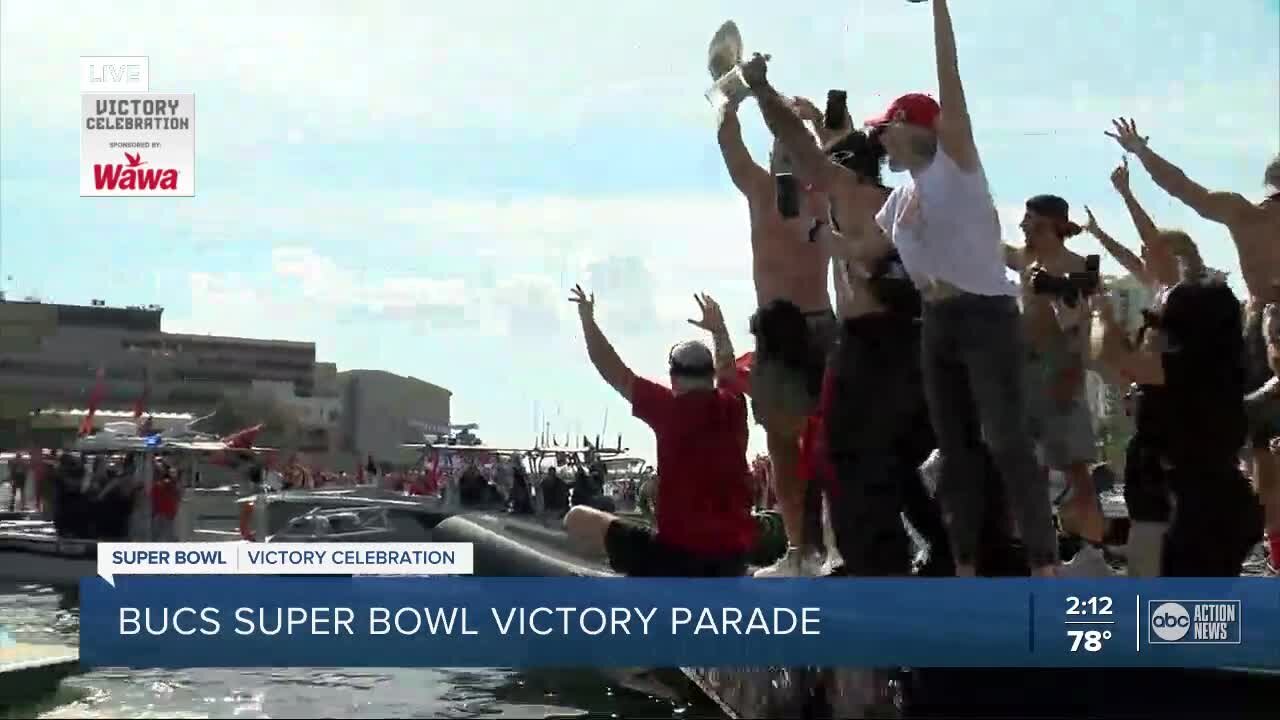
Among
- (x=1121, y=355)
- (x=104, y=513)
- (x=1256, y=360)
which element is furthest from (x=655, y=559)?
(x=104, y=513)

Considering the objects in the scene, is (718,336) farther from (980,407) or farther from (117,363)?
(117,363)

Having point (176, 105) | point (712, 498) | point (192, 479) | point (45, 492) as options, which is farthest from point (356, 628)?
point (45, 492)

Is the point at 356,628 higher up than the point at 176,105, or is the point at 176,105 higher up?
the point at 176,105

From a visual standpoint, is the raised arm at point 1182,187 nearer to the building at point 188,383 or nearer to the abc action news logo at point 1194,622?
the abc action news logo at point 1194,622

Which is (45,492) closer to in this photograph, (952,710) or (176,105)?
(176,105)

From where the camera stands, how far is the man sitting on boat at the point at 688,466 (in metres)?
4.29

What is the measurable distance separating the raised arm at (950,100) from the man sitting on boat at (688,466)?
95cm

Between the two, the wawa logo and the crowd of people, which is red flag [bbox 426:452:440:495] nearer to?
the wawa logo

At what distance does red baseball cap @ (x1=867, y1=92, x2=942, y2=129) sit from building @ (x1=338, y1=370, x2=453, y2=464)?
5.56 metres

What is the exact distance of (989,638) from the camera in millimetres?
3949

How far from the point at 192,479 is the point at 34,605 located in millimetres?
4088

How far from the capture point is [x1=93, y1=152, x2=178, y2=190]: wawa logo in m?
5.21

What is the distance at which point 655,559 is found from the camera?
4.28 meters

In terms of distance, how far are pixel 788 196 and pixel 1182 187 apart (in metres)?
1.28
